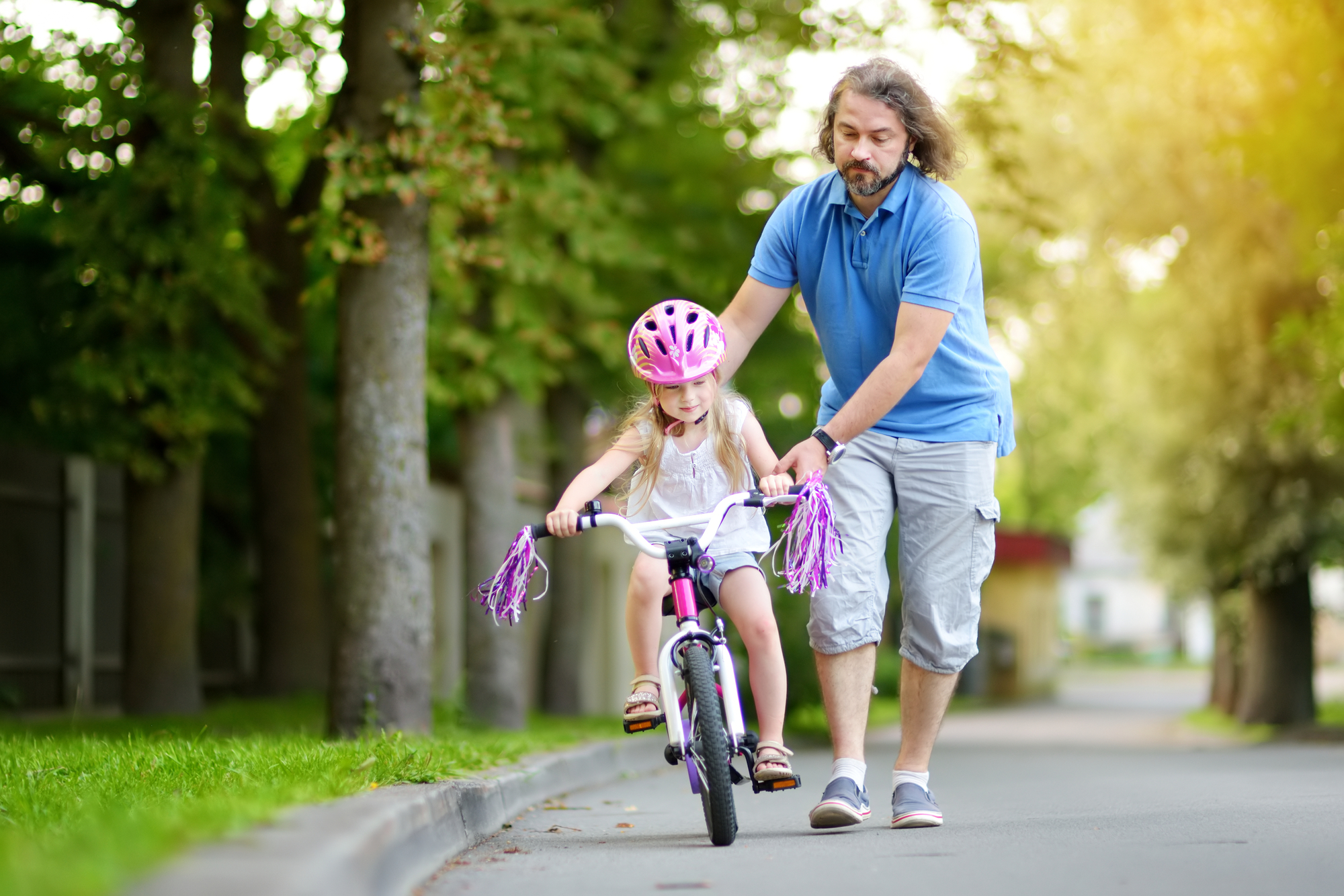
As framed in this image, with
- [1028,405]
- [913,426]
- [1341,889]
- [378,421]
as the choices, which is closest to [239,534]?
[378,421]

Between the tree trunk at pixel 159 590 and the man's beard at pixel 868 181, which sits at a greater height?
the man's beard at pixel 868 181

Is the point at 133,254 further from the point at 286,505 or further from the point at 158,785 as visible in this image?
the point at 158,785

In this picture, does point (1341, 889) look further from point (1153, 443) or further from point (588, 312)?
point (1153, 443)

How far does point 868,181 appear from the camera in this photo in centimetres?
551

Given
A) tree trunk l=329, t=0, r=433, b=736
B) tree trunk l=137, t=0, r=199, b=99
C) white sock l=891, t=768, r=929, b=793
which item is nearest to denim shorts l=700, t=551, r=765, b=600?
white sock l=891, t=768, r=929, b=793

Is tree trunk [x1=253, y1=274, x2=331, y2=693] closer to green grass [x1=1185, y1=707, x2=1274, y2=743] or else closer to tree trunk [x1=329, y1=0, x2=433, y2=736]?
tree trunk [x1=329, y1=0, x2=433, y2=736]

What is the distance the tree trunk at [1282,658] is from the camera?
2106 centimetres

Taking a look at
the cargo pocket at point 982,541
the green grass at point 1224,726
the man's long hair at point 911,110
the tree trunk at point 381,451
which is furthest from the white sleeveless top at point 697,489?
the green grass at point 1224,726

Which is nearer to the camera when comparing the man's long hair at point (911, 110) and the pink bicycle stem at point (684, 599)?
the pink bicycle stem at point (684, 599)

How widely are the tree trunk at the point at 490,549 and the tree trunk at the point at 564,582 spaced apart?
11.2ft

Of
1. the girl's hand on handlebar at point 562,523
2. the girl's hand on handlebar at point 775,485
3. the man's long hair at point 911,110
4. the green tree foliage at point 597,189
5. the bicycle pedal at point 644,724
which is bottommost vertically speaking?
the bicycle pedal at point 644,724

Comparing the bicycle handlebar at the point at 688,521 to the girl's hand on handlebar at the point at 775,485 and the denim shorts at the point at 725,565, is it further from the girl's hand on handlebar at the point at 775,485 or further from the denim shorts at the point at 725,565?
the denim shorts at the point at 725,565

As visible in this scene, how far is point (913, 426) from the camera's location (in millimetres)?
5668

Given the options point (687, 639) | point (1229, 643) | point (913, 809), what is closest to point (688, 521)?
point (687, 639)
